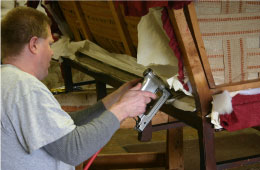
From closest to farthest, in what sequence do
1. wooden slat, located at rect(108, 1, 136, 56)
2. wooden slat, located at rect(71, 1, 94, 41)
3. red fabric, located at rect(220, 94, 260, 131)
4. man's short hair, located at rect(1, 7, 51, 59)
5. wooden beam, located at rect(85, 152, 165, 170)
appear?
1. man's short hair, located at rect(1, 7, 51, 59)
2. red fabric, located at rect(220, 94, 260, 131)
3. wooden slat, located at rect(108, 1, 136, 56)
4. wooden beam, located at rect(85, 152, 165, 170)
5. wooden slat, located at rect(71, 1, 94, 41)

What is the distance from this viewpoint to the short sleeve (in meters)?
1.39

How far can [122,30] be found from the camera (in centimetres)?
238

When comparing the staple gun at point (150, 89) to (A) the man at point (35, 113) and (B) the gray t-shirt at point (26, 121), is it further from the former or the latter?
(B) the gray t-shirt at point (26, 121)

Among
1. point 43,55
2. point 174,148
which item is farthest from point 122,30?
point 174,148

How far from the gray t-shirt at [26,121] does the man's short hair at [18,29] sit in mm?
102

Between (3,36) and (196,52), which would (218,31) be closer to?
(196,52)

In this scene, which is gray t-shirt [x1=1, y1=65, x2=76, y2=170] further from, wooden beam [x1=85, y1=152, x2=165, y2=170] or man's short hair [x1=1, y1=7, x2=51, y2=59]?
wooden beam [x1=85, y1=152, x2=165, y2=170]

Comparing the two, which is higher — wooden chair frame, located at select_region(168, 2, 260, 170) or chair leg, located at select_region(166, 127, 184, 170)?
wooden chair frame, located at select_region(168, 2, 260, 170)

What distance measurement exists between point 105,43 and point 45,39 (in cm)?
136

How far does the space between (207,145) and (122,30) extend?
0.95m

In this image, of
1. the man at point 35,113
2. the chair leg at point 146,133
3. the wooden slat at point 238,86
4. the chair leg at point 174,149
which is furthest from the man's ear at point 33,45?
the chair leg at point 174,149

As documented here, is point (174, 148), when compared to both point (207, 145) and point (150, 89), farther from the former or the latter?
point (150, 89)

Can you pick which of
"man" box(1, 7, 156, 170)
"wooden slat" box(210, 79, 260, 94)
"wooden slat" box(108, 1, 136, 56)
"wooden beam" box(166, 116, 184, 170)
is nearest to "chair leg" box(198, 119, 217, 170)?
Answer: "wooden slat" box(210, 79, 260, 94)

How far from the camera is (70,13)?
3309 millimetres
